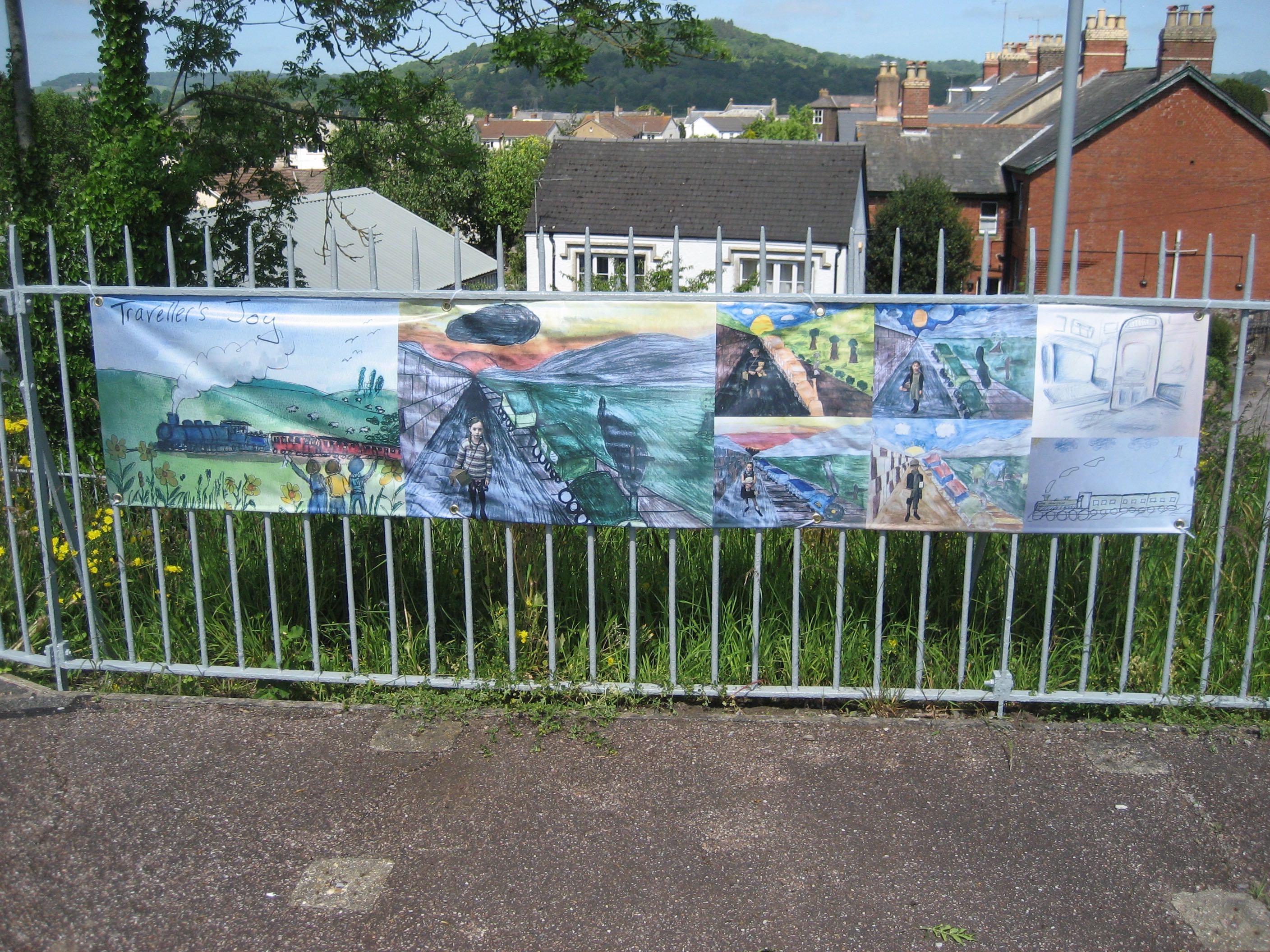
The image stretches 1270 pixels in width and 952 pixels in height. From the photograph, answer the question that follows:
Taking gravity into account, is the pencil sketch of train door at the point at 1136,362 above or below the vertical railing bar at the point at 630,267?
below

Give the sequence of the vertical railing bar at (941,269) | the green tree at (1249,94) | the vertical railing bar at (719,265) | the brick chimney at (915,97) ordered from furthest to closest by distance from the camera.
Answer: the green tree at (1249,94)
the brick chimney at (915,97)
the vertical railing bar at (941,269)
the vertical railing bar at (719,265)

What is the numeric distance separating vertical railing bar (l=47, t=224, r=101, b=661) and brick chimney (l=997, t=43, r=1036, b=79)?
2930 inches

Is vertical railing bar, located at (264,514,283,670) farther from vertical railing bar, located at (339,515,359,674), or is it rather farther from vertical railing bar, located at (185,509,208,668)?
vertical railing bar, located at (339,515,359,674)

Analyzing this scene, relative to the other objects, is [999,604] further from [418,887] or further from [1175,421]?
[418,887]

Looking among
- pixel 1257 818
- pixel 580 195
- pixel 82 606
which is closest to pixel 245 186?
pixel 82 606

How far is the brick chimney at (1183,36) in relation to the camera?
36.1 m

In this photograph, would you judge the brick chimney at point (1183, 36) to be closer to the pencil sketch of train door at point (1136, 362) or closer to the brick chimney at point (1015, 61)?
the brick chimney at point (1015, 61)

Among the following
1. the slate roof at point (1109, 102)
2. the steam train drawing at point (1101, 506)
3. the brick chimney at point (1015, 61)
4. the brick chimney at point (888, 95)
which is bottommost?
the steam train drawing at point (1101, 506)

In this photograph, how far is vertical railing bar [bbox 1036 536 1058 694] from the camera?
4.03m

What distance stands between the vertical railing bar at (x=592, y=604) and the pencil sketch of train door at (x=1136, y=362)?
2.02m

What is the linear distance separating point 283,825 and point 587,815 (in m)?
1.03

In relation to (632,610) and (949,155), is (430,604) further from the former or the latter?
(949,155)

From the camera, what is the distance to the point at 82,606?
4.88m

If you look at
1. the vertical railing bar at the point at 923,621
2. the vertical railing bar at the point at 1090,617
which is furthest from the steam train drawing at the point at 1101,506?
the vertical railing bar at the point at 923,621
